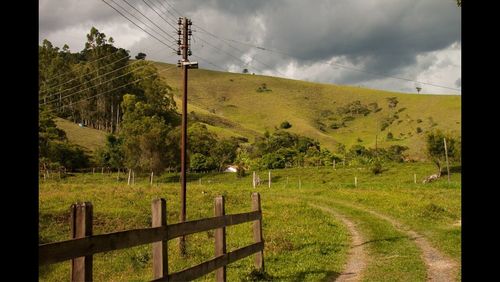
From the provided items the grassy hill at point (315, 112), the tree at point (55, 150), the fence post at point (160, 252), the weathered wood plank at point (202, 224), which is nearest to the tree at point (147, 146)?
the tree at point (55, 150)

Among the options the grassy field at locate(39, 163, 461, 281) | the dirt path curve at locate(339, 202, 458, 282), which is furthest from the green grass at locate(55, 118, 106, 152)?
the dirt path curve at locate(339, 202, 458, 282)

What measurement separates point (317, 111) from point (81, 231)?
17095cm

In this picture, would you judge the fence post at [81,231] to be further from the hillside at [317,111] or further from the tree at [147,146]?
the hillside at [317,111]

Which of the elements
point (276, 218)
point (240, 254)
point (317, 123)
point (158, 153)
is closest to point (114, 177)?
point (158, 153)

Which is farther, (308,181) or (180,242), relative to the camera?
(308,181)

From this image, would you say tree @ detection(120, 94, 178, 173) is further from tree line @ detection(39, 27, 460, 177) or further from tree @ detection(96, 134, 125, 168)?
tree @ detection(96, 134, 125, 168)

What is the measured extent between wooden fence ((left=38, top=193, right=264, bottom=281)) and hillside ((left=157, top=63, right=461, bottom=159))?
350 ft

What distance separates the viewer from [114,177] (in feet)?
252

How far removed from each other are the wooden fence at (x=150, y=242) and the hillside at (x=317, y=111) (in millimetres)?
106799

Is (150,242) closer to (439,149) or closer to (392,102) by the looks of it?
(439,149)

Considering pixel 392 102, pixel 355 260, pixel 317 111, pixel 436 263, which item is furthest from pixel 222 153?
pixel 392 102

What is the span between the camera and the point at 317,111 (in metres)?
174
